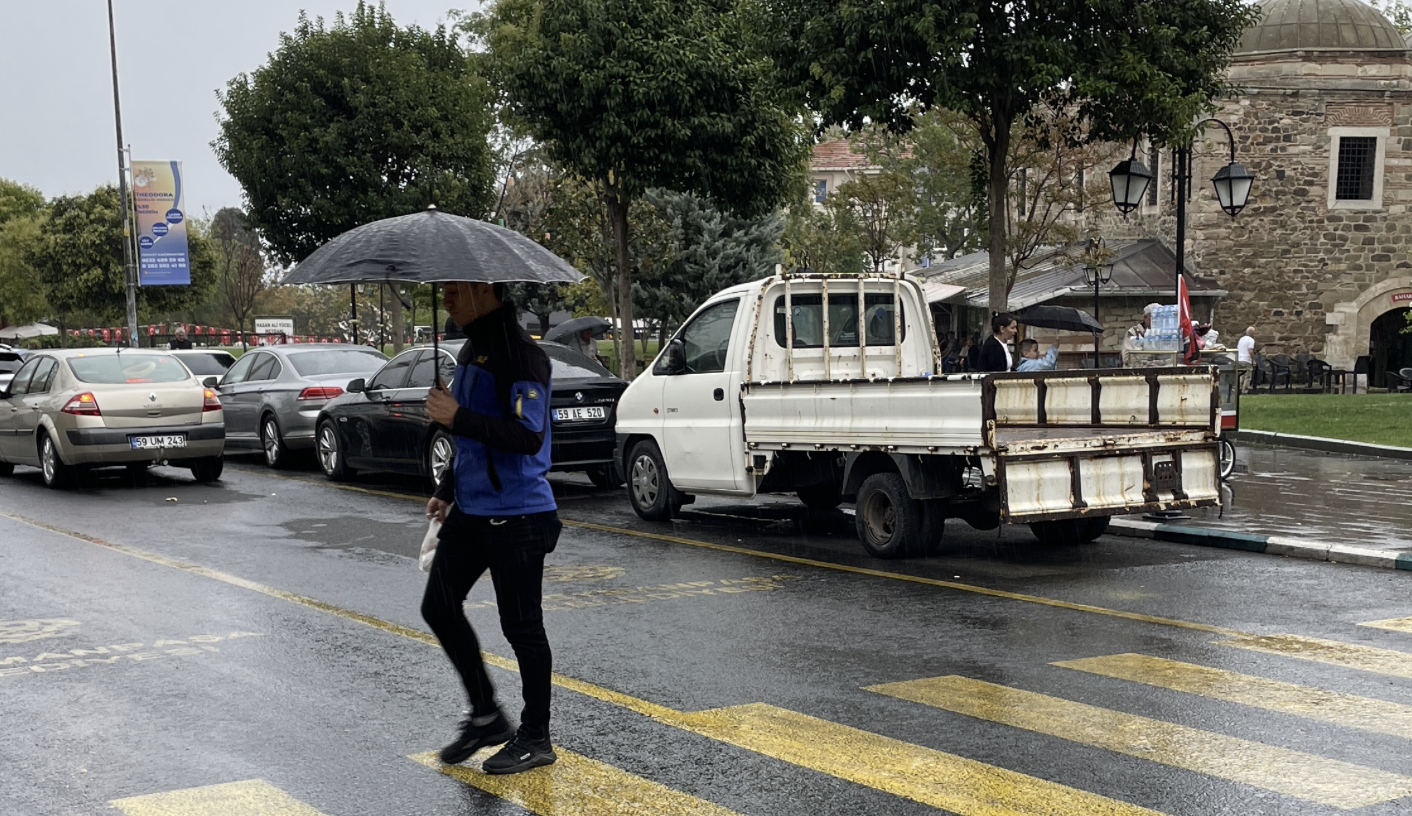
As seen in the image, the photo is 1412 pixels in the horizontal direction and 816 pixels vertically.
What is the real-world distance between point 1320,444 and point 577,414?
1148 centimetres

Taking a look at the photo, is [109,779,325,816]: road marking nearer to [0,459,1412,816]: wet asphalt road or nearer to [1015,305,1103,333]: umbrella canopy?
[0,459,1412,816]: wet asphalt road

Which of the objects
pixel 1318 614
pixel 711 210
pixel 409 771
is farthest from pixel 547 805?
pixel 711 210

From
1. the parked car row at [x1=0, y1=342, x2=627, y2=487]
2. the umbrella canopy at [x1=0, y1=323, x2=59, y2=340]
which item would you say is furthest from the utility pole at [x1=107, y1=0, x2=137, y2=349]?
the umbrella canopy at [x1=0, y1=323, x2=59, y2=340]

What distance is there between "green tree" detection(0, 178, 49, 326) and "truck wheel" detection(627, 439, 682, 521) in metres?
65.6

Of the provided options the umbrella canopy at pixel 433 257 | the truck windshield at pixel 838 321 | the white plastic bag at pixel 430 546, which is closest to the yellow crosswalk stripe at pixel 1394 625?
the umbrella canopy at pixel 433 257

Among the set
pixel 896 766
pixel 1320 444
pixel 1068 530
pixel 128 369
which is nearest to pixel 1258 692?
pixel 896 766

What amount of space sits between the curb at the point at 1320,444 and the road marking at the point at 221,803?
1592 cm

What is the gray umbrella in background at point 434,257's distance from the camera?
6.35 m

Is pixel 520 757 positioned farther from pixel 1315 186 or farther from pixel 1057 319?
pixel 1315 186

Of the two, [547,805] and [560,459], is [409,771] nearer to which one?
[547,805]

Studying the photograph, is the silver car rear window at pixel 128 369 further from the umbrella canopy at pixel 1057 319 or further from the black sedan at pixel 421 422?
the umbrella canopy at pixel 1057 319

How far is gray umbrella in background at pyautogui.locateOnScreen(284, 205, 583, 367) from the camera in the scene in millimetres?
6352

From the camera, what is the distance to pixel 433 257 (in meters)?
6.48

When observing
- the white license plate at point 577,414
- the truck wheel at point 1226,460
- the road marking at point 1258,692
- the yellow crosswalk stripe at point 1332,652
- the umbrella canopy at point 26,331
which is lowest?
the yellow crosswalk stripe at point 1332,652
